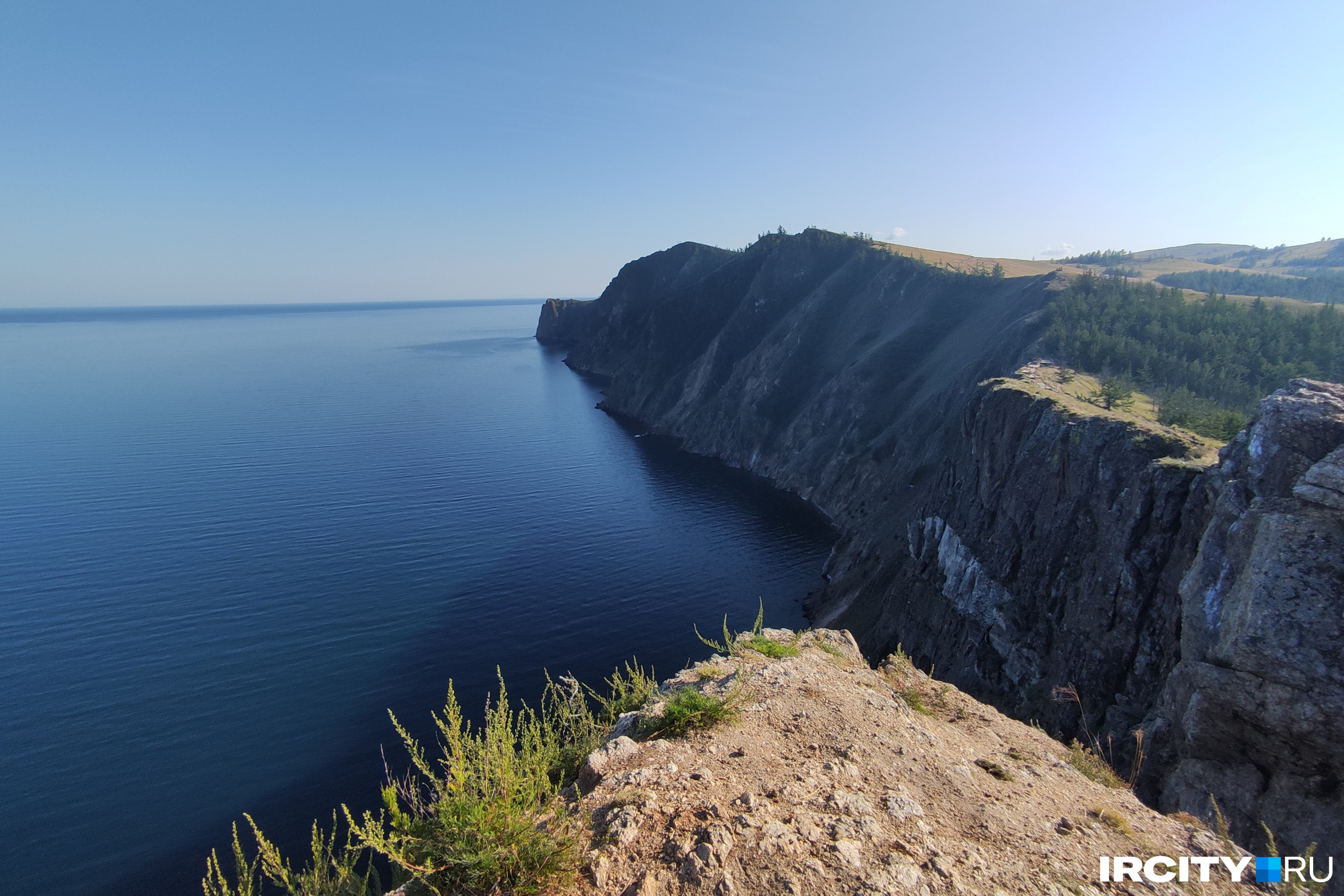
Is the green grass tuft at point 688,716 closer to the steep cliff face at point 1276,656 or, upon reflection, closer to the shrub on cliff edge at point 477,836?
the shrub on cliff edge at point 477,836

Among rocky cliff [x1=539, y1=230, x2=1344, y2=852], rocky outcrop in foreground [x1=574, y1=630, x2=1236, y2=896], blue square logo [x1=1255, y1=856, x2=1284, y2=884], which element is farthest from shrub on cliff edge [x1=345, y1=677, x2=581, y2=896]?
rocky cliff [x1=539, y1=230, x2=1344, y2=852]

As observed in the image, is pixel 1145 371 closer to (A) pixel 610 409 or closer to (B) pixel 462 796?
(B) pixel 462 796

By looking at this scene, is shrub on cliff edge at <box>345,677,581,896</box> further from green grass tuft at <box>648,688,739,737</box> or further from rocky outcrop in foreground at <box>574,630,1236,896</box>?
green grass tuft at <box>648,688,739,737</box>

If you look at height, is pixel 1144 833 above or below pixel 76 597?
above

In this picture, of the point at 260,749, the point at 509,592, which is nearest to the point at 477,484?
the point at 509,592

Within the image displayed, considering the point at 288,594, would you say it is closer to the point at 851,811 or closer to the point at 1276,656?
the point at 851,811
